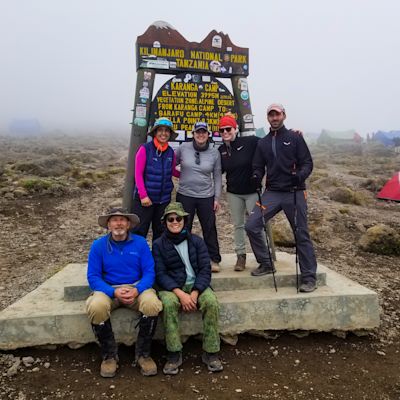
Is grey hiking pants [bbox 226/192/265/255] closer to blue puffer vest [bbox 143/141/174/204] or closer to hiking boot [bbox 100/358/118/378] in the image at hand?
blue puffer vest [bbox 143/141/174/204]

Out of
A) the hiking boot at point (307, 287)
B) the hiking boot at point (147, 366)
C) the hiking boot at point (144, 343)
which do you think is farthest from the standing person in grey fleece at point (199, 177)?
the hiking boot at point (147, 366)

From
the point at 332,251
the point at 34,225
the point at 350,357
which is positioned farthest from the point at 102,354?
the point at 34,225

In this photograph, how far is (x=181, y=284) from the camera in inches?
203

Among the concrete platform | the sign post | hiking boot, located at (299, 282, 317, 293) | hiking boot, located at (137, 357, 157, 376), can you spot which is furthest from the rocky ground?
the sign post

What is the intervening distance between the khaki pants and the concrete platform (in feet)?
1.49

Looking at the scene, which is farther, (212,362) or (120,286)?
(120,286)

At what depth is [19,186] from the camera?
15.8 m

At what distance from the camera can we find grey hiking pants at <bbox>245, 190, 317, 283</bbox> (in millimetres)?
5781

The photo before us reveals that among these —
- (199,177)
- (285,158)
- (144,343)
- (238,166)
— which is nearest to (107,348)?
(144,343)

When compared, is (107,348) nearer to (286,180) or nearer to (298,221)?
(298,221)

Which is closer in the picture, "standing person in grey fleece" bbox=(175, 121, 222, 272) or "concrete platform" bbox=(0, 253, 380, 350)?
"concrete platform" bbox=(0, 253, 380, 350)

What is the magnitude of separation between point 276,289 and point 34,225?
8328 millimetres

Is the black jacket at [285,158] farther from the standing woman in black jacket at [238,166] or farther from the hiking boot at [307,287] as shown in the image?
the hiking boot at [307,287]

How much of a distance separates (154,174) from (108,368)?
270 cm
